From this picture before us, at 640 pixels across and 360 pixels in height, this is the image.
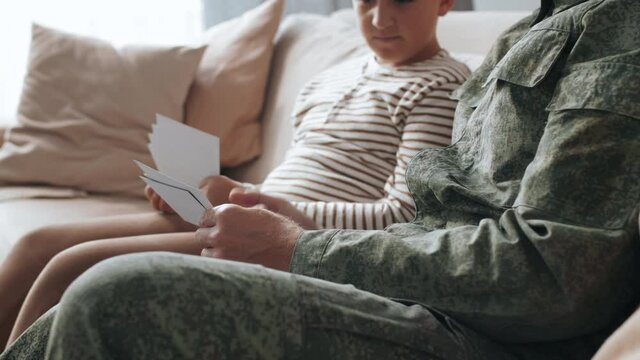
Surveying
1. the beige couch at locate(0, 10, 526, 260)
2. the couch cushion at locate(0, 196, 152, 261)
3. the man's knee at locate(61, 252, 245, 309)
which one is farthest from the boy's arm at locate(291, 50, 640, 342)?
the couch cushion at locate(0, 196, 152, 261)

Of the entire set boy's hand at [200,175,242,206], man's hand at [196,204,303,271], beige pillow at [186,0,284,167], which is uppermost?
man's hand at [196,204,303,271]

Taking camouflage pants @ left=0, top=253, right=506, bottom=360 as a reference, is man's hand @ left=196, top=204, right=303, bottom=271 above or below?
below

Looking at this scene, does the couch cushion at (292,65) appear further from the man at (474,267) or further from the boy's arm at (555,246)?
the boy's arm at (555,246)

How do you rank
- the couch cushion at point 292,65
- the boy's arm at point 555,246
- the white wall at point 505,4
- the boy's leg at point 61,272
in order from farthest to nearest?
the white wall at point 505,4
the couch cushion at point 292,65
the boy's leg at point 61,272
the boy's arm at point 555,246

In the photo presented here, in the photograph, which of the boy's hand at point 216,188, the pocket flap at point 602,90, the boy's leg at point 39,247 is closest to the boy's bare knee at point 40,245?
the boy's leg at point 39,247

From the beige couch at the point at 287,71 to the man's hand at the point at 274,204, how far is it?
0.51 m

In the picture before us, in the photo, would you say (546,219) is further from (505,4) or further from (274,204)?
(505,4)

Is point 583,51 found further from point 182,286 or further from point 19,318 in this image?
point 19,318

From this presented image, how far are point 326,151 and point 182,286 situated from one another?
3.02ft

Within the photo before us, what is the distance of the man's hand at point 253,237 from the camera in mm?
1059

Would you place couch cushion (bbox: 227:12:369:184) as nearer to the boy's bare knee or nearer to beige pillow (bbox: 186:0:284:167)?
beige pillow (bbox: 186:0:284:167)

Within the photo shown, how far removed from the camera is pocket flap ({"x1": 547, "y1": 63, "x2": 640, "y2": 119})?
3.07 ft

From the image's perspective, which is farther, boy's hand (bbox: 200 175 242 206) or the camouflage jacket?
boy's hand (bbox: 200 175 242 206)

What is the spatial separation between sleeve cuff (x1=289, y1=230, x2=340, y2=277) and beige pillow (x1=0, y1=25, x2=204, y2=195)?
4.13 ft
